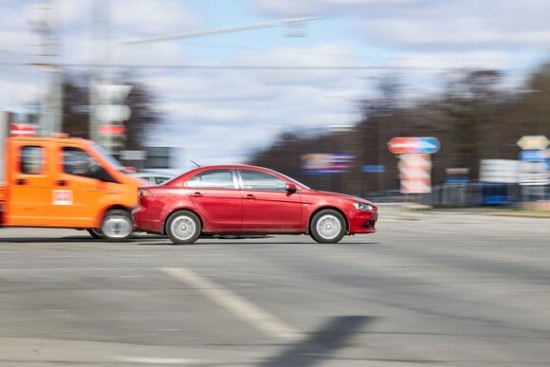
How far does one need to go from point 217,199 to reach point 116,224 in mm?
2277

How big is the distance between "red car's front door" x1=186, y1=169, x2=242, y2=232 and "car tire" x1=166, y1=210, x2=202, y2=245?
0.15m

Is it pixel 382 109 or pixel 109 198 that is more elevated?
pixel 382 109

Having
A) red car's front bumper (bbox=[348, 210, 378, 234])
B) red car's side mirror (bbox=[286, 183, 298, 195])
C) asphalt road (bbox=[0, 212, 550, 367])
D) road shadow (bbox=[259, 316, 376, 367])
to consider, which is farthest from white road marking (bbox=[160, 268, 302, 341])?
red car's front bumper (bbox=[348, 210, 378, 234])

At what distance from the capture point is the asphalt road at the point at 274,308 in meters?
6.91

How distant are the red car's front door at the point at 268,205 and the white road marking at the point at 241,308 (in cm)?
574

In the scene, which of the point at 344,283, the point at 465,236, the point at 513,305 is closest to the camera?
the point at 513,305

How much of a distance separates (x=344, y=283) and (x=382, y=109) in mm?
69272

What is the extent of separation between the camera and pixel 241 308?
9.09 metres

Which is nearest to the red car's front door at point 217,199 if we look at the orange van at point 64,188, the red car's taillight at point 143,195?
the red car's taillight at point 143,195

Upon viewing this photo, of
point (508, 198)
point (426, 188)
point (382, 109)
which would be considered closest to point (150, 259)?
point (426, 188)

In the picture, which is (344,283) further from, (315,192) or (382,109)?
(382,109)

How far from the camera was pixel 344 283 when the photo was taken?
36.8 feet

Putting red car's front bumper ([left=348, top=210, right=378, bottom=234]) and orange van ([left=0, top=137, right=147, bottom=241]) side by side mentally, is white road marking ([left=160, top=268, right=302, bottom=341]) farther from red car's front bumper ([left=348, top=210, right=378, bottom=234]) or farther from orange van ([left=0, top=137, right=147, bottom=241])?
orange van ([left=0, top=137, right=147, bottom=241])

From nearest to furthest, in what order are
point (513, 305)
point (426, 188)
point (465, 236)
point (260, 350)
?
point (260, 350), point (513, 305), point (465, 236), point (426, 188)
